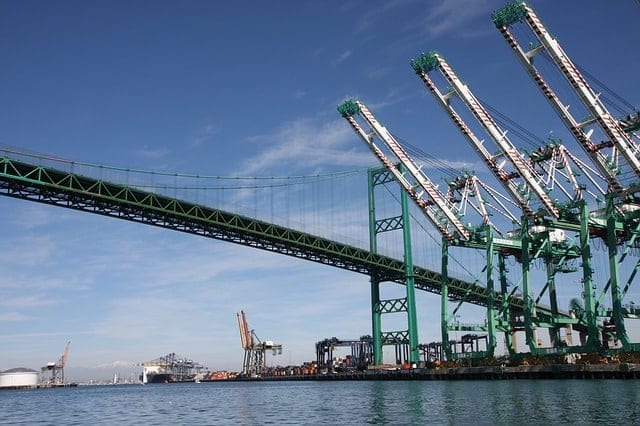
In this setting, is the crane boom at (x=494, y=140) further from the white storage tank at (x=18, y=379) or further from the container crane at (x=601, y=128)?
the white storage tank at (x=18, y=379)

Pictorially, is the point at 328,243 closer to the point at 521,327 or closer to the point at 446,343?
the point at 446,343

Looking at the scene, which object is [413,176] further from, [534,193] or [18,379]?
[18,379]

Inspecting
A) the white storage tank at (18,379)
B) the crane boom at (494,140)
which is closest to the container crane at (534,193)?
the crane boom at (494,140)

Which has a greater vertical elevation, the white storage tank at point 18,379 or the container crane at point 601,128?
the container crane at point 601,128

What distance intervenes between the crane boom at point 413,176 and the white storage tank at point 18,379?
144 meters

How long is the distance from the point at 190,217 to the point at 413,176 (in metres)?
28.3

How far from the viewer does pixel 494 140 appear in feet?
236

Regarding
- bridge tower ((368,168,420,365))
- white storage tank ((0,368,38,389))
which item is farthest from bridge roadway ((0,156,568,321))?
white storage tank ((0,368,38,389))

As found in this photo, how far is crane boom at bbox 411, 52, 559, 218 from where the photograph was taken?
70.1 meters

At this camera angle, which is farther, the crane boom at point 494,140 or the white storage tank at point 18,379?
the white storage tank at point 18,379

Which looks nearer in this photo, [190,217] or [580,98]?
[580,98]

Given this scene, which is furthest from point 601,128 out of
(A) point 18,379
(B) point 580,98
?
(A) point 18,379

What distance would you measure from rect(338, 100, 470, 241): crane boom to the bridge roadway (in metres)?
8.92

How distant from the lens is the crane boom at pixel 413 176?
8212 centimetres
